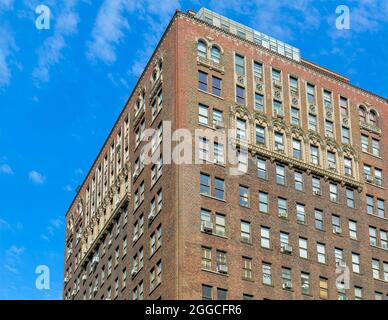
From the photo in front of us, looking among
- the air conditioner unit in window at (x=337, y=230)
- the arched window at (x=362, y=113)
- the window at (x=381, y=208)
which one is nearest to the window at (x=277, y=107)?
the arched window at (x=362, y=113)

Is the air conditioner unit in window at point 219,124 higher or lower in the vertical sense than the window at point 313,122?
lower

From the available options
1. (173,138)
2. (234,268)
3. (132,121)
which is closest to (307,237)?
(234,268)

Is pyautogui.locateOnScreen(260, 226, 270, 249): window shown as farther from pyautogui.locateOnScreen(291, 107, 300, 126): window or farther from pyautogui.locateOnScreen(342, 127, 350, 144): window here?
pyautogui.locateOnScreen(342, 127, 350, 144): window

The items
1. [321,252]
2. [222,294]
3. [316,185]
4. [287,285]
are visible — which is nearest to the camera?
[222,294]

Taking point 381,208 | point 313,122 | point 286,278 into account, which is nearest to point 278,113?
point 313,122

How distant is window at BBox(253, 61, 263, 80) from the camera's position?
92312mm

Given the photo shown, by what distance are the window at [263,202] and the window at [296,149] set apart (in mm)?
6859

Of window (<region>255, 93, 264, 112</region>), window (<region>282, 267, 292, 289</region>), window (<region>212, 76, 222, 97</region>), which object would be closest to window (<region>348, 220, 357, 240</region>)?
window (<region>282, 267, 292, 289</region>)

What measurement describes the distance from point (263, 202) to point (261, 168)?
377 centimetres

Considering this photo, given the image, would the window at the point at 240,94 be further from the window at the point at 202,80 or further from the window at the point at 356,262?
the window at the point at 356,262

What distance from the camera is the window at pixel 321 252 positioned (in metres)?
85.9

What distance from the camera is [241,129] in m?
87.9

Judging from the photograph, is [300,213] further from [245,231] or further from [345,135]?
[345,135]

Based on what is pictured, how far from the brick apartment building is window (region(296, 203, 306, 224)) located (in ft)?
0.37
